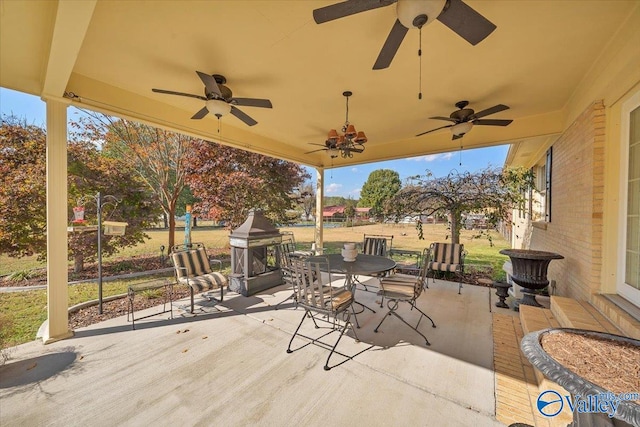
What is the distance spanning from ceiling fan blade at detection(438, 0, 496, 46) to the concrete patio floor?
2.64 meters

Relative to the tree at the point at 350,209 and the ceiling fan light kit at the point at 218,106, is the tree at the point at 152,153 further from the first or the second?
the tree at the point at 350,209

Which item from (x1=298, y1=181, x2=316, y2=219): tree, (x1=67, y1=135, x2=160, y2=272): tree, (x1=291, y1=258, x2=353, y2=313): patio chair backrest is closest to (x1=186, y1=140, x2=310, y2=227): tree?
(x1=298, y1=181, x2=316, y2=219): tree

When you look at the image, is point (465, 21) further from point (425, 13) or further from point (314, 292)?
point (314, 292)

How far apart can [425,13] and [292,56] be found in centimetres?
154

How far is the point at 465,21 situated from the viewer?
60.8 inches

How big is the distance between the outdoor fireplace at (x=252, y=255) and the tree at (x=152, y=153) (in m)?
2.76

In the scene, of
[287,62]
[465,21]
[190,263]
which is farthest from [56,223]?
[465,21]

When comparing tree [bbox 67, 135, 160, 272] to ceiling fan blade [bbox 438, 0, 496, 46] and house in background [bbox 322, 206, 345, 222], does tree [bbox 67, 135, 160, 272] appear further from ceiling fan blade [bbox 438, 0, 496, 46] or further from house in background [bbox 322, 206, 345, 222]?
house in background [bbox 322, 206, 345, 222]

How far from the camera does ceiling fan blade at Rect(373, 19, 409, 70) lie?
5.38ft

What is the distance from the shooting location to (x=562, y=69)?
278 cm

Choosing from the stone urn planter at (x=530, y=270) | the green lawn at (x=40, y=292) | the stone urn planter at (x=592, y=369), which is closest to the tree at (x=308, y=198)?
the green lawn at (x=40, y=292)

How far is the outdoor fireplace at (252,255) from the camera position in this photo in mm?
4293

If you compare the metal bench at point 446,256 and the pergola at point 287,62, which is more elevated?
the pergola at point 287,62

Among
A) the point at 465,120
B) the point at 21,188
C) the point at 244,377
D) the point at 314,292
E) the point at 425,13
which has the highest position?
the point at 465,120
